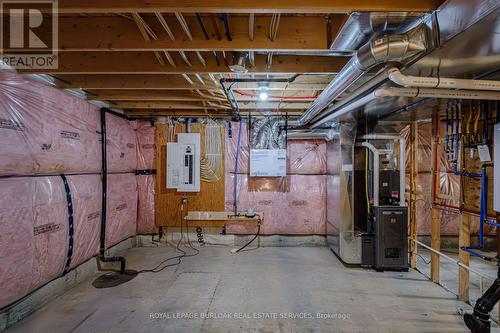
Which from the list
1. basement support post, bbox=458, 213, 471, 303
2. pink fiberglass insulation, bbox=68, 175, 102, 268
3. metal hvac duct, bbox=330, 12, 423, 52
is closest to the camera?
metal hvac duct, bbox=330, 12, 423, 52

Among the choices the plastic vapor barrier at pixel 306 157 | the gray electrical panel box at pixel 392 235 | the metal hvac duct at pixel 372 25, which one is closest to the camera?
the metal hvac duct at pixel 372 25

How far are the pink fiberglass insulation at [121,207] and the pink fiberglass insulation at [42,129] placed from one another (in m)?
0.59

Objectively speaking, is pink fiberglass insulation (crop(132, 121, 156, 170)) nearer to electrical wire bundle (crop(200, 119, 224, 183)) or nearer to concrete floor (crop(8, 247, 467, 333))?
electrical wire bundle (crop(200, 119, 224, 183))

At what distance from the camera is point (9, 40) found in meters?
1.84

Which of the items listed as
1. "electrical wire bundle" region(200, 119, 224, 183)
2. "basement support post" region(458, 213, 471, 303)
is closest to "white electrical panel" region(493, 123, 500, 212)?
"basement support post" region(458, 213, 471, 303)

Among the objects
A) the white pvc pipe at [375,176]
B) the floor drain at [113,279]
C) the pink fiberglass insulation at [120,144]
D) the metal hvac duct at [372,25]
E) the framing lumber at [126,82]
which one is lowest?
the floor drain at [113,279]

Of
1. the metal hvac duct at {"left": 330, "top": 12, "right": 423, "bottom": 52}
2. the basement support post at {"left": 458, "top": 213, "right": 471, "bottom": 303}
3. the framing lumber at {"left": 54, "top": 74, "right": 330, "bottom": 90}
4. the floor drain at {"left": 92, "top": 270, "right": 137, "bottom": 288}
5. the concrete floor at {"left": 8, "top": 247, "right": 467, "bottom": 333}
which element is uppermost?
the framing lumber at {"left": 54, "top": 74, "right": 330, "bottom": 90}

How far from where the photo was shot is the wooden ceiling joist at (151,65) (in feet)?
7.01

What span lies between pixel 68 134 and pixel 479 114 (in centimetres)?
421

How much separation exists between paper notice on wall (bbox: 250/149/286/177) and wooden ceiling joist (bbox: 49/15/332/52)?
249 centimetres

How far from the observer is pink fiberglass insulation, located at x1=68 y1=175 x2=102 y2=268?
2.91 m

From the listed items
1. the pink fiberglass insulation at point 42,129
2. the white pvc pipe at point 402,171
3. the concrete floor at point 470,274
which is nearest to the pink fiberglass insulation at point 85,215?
the pink fiberglass insulation at point 42,129

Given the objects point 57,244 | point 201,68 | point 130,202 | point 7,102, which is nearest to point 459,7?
point 201,68

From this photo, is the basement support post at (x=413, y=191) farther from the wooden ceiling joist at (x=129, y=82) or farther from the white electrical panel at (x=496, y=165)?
the wooden ceiling joist at (x=129, y=82)
